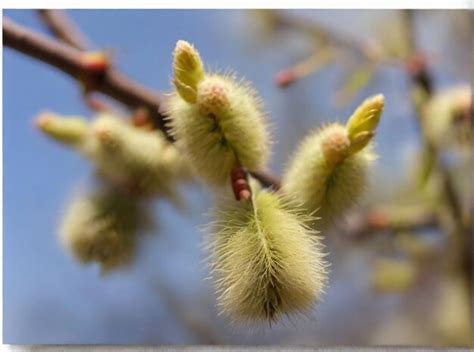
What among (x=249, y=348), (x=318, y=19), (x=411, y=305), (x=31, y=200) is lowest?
(x=411, y=305)

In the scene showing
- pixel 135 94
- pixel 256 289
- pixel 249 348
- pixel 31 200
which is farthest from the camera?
pixel 31 200

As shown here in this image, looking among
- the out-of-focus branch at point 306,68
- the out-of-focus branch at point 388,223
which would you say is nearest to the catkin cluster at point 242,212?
the out-of-focus branch at point 306,68

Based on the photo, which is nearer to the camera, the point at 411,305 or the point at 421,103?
the point at 421,103

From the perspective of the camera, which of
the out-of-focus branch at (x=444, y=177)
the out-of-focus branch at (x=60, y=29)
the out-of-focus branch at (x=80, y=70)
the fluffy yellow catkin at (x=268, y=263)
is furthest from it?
the out-of-focus branch at (x=444, y=177)

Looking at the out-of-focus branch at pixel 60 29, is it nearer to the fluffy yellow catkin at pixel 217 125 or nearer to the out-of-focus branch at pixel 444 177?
→ the fluffy yellow catkin at pixel 217 125

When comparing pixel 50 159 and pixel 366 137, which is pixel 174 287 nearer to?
pixel 50 159

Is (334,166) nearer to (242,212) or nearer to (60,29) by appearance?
(242,212)

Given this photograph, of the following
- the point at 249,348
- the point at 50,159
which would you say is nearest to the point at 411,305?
the point at 249,348
